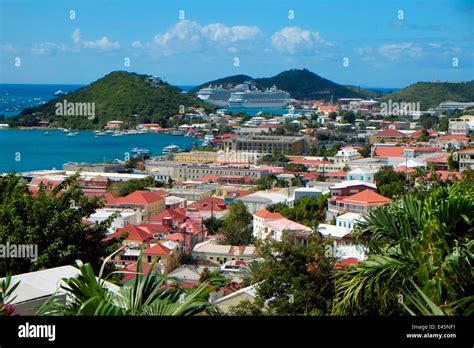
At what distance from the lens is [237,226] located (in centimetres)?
998

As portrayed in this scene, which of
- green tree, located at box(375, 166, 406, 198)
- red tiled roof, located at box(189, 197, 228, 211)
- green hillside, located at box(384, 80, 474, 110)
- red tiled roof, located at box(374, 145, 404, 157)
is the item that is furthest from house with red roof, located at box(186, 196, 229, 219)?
green hillside, located at box(384, 80, 474, 110)

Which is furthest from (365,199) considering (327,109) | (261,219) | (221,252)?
(327,109)

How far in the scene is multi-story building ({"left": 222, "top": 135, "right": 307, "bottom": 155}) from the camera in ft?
78.7

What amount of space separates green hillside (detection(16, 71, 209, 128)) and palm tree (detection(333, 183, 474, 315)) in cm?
1911

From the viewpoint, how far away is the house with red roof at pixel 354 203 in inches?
412

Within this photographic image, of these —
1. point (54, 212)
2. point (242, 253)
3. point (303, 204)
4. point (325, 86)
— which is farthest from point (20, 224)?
point (325, 86)

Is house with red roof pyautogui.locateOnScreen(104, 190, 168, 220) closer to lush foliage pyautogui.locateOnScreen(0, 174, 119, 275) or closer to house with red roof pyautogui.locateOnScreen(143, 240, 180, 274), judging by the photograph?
house with red roof pyautogui.locateOnScreen(143, 240, 180, 274)

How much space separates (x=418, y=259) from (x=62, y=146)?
2212cm

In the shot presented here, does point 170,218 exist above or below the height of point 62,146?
below

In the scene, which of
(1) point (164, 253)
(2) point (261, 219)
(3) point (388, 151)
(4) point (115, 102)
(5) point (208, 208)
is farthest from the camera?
(4) point (115, 102)

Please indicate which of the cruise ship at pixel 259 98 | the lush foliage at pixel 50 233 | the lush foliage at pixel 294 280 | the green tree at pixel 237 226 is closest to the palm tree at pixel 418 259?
the lush foliage at pixel 294 280

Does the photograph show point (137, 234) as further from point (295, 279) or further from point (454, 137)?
point (454, 137)
